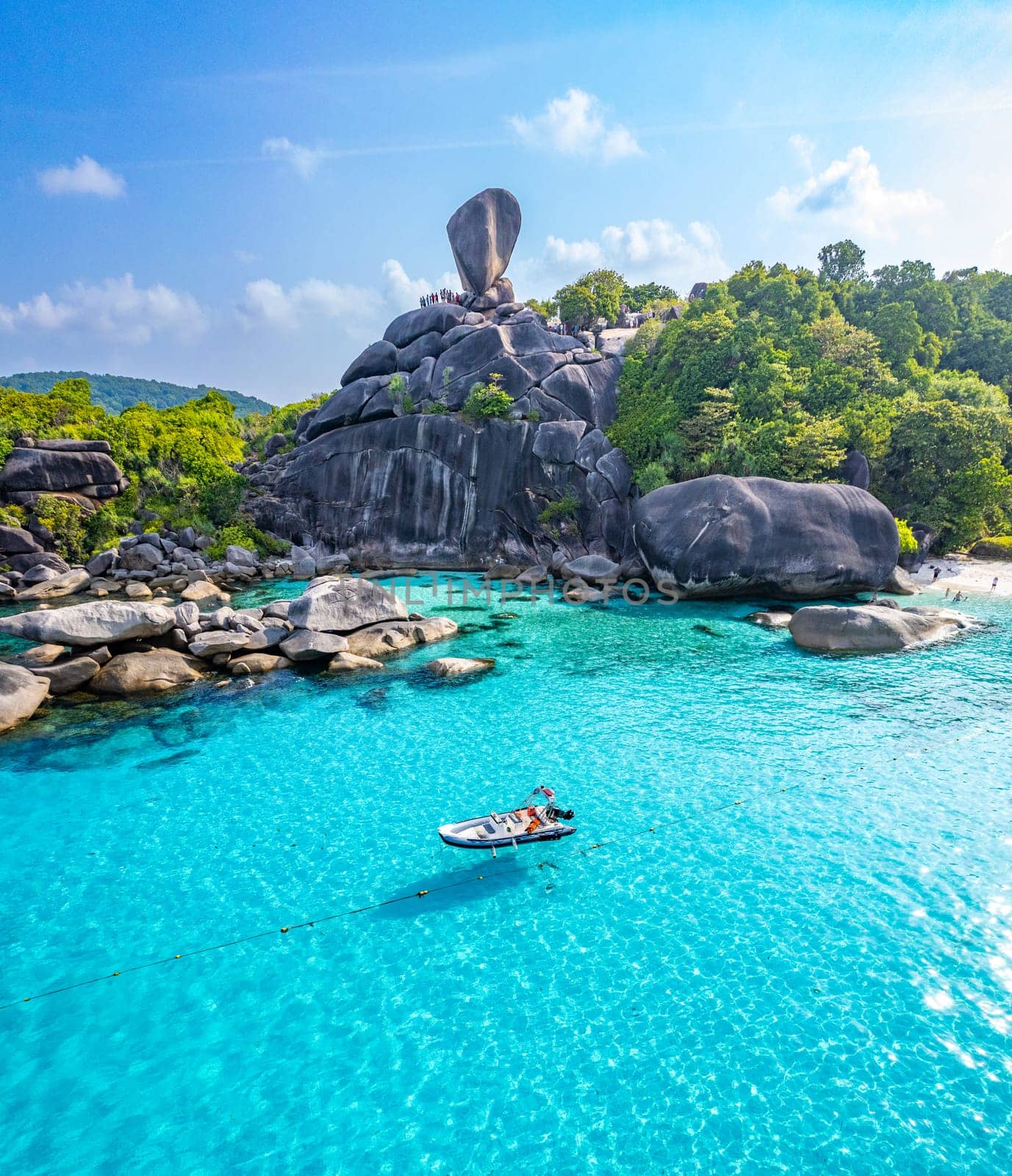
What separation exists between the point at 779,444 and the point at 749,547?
7.63 meters

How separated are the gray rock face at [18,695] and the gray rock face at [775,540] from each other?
72.1 feet

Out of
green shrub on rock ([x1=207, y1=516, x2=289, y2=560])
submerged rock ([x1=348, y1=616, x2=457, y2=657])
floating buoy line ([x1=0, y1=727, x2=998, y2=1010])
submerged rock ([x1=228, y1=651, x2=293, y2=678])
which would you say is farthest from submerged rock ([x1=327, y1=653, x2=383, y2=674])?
green shrub on rock ([x1=207, y1=516, x2=289, y2=560])

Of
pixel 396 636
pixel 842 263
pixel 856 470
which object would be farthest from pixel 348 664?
pixel 842 263

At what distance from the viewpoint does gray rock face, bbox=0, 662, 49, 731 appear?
577 inches

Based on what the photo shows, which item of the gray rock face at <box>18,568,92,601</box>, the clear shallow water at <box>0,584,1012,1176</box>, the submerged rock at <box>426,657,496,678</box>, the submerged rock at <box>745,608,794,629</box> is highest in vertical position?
the gray rock face at <box>18,568,92,601</box>

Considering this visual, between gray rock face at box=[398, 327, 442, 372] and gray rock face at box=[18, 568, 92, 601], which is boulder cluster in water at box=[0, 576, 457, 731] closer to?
gray rock face at box=[18, 568, 92, 601]

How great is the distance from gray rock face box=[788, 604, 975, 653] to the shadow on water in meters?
14.2

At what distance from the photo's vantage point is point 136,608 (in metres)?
17.6

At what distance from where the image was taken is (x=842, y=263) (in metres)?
48.3

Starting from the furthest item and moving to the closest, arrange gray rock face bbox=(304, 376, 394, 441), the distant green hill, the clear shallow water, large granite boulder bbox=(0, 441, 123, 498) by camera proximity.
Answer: the distant green hill → gray rock face bbox=(304, 376, 394, 441) → large granite boulder bbox=(0, 441, 123, 498) → the clear shallow water

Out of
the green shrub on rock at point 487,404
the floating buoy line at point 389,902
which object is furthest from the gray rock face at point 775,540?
the green shrub on rock at point 487,404

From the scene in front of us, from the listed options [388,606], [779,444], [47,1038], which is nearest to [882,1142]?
[47,1038]

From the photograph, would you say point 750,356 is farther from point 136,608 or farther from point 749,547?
point 136,608

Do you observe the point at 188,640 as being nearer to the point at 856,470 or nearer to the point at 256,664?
the point at 256,664
